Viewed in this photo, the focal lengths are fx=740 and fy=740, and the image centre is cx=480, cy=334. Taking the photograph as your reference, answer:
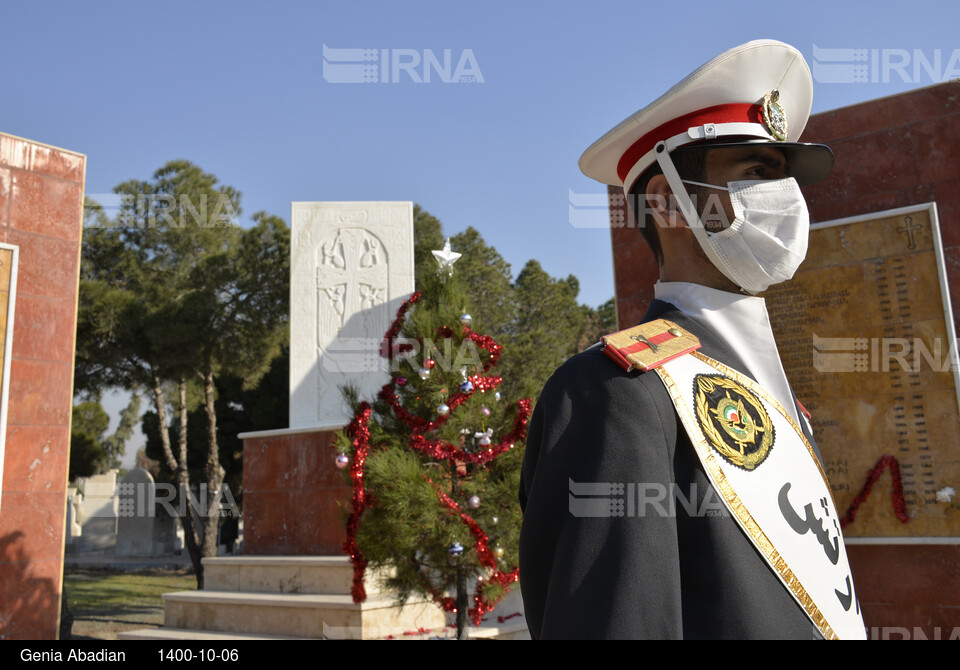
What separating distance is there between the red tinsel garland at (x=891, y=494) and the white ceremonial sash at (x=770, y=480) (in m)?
2.81

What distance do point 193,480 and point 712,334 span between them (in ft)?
75.9

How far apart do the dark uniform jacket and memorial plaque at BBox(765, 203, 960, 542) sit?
3054mm

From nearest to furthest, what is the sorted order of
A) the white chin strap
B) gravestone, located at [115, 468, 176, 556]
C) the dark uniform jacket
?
the dark uniform jacket
the white chin strap
gravestone, located at [115, 468, 176, 556]

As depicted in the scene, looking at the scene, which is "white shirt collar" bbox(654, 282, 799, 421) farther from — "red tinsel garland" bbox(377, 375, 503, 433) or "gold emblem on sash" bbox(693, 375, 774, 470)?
"red tinsel garland" bbox(377, 375, 503, 433)

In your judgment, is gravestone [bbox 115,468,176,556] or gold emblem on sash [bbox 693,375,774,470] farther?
gravestone [bbox 115,468,176,556]

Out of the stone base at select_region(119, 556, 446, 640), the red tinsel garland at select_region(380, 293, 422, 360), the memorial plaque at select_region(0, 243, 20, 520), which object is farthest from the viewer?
the stone base at select_region(119, 556, 446, 640)

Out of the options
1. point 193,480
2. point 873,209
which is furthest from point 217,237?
point 873,209

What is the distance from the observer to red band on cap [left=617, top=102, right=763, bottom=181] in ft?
4.67

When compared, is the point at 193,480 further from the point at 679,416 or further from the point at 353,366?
the point at 679,416

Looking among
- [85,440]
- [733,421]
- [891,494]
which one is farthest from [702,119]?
[85,440]

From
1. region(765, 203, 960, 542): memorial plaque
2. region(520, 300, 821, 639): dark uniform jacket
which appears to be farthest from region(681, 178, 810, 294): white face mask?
region(765, 203, 960, 542): memorial plaque

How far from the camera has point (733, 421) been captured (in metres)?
1.25

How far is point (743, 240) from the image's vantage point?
4.58 ft

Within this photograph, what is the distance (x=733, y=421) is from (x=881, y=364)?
3060 millimetres
